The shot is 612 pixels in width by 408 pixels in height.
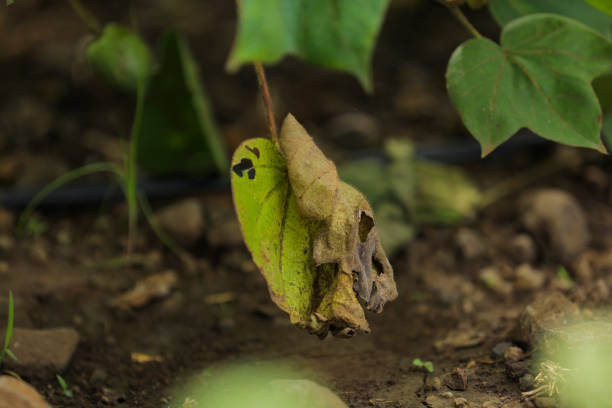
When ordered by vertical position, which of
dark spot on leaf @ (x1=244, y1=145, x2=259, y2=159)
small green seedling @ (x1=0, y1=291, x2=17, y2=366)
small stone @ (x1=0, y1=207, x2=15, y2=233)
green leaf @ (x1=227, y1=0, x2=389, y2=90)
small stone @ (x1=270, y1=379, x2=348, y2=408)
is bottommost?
small stone @ (x1=0, y1=207, x2=15, y2=233)

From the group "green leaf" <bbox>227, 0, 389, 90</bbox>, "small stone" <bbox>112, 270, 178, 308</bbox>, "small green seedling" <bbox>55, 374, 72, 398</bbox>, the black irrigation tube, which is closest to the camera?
"green leaf" <bbox>227, 0, 389, 90</bbox>

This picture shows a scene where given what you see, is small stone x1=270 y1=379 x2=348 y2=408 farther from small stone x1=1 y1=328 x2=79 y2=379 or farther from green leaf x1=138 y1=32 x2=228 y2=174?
green leaf x1=138 y1=32 x2=228 y2=174

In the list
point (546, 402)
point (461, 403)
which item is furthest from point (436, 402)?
point (546, 402)

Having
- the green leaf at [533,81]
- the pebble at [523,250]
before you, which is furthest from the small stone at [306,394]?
the pebble at [523,250]

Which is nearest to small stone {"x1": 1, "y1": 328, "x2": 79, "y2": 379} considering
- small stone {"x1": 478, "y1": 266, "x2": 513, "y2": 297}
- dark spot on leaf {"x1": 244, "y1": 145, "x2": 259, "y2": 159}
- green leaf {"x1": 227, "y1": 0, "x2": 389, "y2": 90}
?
dark spot on leaf {"x1": 244, "y1": 145, "x2": 259, "y2": 159}

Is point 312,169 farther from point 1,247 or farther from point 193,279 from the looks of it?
point 1,247

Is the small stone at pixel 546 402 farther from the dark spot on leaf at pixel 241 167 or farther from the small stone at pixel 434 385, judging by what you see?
the dark spot on leaf at pixel 241 167

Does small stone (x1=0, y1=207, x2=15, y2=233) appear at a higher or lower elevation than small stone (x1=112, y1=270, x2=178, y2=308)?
higher
